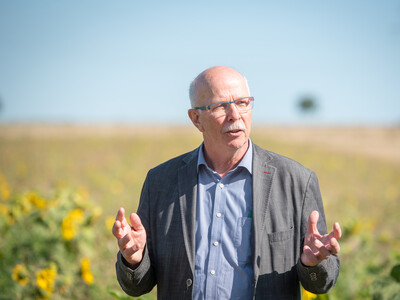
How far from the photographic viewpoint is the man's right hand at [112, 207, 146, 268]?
1824 mm

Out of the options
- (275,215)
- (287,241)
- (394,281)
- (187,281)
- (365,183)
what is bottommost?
(365,183)

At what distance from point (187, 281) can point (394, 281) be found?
1.60 metres

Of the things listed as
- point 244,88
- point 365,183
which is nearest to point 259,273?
point 244,88

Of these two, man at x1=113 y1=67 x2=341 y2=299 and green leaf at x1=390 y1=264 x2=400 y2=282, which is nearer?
man at x1=113 y1=67 x2=341 y2=299

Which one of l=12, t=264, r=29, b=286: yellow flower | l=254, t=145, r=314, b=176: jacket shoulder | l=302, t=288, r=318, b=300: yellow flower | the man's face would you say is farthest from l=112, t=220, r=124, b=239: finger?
l=12, t=264, r=29, b=286: yellow flower

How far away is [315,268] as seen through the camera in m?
1.82

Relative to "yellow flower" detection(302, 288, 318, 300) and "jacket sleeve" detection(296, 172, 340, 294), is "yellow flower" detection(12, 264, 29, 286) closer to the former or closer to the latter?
"yellow flower" detection(302, 288, 318, 300)

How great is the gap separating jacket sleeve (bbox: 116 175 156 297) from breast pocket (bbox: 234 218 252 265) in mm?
456

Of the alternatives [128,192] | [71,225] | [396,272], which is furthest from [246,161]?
[128,192]

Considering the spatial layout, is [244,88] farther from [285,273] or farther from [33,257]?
[33,257]

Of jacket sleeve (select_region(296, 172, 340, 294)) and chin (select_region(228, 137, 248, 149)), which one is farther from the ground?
chin (select_region(228, 137, 248, 149))

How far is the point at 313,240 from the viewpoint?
179cm

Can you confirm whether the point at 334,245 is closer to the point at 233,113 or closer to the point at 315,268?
the point at 315,268

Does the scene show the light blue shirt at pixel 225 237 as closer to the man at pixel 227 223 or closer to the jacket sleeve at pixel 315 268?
the man at pixel 227 223
